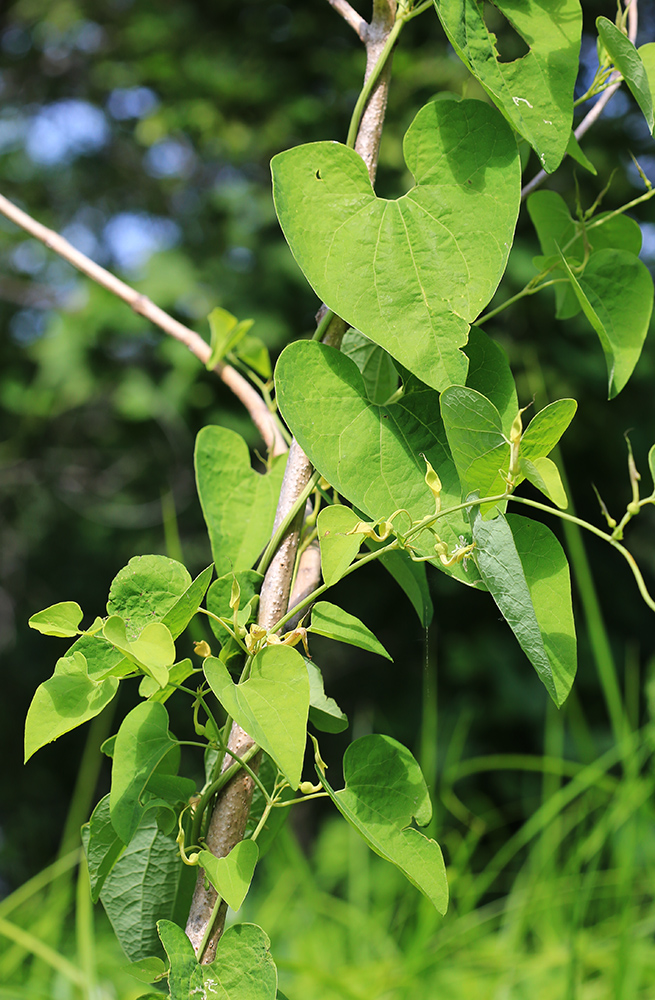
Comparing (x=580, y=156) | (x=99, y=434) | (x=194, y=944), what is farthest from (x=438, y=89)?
(x=194, y=944)

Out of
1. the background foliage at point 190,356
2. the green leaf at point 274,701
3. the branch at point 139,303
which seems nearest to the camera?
the green leaf at point 274,701

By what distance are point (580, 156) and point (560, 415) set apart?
157 millimetres

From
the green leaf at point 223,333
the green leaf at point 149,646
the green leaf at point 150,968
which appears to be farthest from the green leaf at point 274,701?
the green leaf at point 223,333

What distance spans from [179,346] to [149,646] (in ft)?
5.14

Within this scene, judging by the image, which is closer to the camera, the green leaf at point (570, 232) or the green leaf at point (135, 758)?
the green leaf at point (135, 758)

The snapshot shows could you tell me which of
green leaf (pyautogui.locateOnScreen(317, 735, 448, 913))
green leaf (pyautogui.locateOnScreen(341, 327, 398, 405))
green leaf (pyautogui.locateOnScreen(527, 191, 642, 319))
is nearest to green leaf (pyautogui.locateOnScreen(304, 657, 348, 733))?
green leaf (pyautogui.locateOnScreen(317, 735, 448, 913))

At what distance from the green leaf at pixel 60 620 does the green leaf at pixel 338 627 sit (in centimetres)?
9

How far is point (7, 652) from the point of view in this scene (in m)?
2.50

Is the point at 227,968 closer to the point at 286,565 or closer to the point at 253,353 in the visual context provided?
the point at 286,565

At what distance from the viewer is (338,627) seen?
281 millimetres

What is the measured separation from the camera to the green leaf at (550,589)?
263mm

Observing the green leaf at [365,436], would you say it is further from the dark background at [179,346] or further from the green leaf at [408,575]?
the dark background at [179,346]

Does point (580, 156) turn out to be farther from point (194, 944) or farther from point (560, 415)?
point (194, 944)

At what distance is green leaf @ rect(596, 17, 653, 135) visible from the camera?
266 mm
